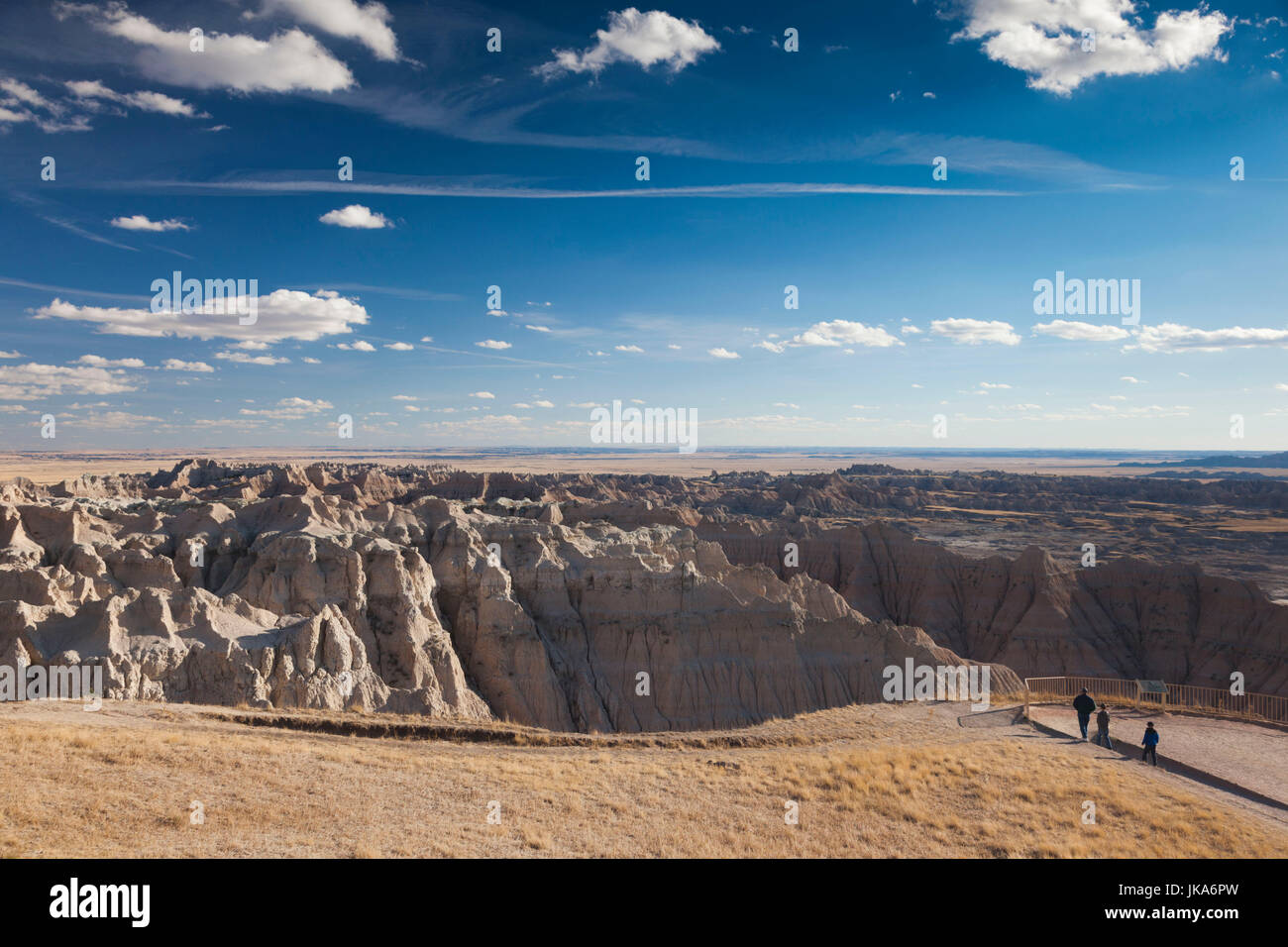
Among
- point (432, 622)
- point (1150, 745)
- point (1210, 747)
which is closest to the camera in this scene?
point (1150, 745)

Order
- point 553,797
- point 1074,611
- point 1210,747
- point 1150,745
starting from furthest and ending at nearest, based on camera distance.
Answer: point 1074,611
point 1210,747
point 1150,745
point 553,797

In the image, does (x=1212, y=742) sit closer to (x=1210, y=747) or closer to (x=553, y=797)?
(x=1210, y=747)

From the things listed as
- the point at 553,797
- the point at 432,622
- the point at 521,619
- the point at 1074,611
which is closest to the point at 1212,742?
the point at 553,797

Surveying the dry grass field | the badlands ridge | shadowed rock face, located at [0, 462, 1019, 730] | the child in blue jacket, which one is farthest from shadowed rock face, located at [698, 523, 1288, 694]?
the dry grass field

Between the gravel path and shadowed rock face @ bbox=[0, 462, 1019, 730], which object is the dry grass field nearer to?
the gravel path

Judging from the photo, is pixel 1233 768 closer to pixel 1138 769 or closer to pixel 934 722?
pixel 1138 769
